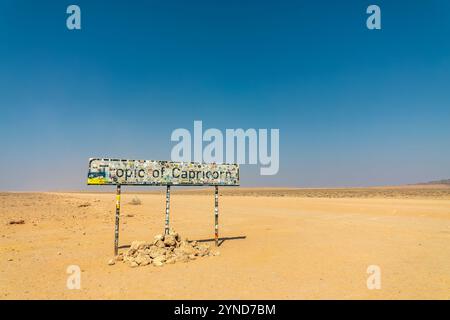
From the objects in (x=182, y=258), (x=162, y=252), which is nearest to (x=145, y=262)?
(x=162, y=252)

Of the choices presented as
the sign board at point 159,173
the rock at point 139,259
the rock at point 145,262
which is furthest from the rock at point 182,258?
the sign board at point 159,173

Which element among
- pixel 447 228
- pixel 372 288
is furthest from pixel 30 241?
pixel 447 228

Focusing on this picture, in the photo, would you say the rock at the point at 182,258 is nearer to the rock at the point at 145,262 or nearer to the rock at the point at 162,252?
the rock at the point at 162,252

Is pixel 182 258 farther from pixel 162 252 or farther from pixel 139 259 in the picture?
pixel 139 259

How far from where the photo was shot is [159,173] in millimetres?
12328

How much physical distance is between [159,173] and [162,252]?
3.16m

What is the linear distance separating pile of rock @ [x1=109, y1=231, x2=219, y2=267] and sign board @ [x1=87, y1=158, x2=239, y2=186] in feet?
7.24

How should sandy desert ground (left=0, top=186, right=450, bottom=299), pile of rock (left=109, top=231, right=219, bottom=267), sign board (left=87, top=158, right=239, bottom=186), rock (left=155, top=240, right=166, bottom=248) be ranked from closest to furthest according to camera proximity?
1. sandy desert ground (left=0, top=186, right=450, bottom=299)
2. pile of rock (left=109, top=231, right=219, bottom=267)
3. rock (left=155, top=240, right=166, bottom=248)
4. sign board (left=87, top=158, right=239, bottom=186)

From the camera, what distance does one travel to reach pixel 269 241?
1434 cm

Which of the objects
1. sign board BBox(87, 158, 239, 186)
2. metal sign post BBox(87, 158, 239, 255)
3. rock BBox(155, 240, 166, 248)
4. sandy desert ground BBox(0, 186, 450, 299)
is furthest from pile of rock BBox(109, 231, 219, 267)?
sign board BBox(87, 158, 239, 186)

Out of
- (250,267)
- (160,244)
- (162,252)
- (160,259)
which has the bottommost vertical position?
(250,267)

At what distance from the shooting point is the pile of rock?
10.1m

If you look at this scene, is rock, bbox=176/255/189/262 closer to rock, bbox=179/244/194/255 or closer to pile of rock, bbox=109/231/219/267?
pile of rock, bbox=109/231/219/267

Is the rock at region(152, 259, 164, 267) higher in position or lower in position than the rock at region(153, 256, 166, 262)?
lower
